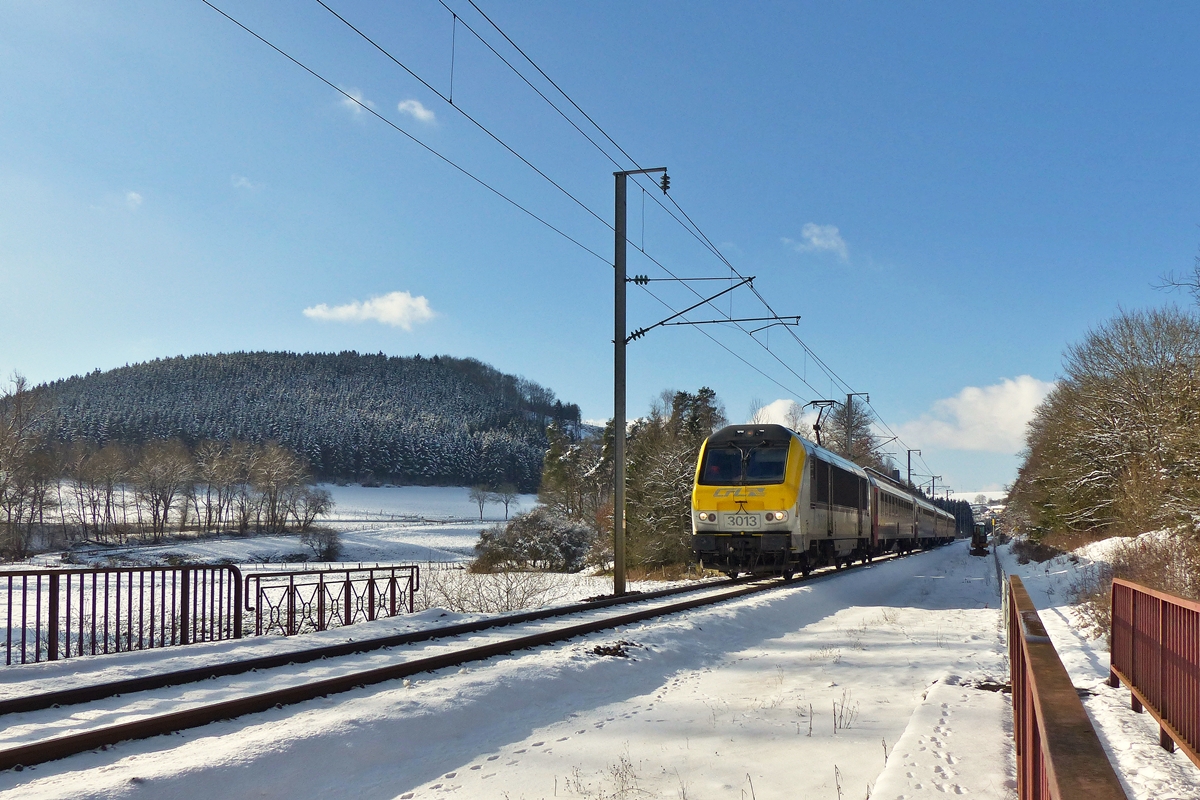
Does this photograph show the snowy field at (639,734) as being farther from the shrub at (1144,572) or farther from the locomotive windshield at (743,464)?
the locomotive windshield at (743,464)

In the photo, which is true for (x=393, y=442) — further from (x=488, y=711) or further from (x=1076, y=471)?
(x=488, y=711)

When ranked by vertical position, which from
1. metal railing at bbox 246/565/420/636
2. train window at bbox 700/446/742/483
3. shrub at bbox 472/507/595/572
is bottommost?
shrub at bbox 472/507/595/572

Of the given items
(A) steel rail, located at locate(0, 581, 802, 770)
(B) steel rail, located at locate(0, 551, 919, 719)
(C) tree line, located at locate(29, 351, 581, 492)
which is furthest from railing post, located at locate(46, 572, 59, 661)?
(C) tree line, located at locate(29, 351, 581, 492)

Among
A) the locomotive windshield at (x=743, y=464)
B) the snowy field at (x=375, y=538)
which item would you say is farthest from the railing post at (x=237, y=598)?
the snowy field at (x=375, y=538)

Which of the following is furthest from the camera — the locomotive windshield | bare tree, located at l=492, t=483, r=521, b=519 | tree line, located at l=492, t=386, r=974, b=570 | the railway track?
bare tree, located at l=492, t=483, r=521, b=519

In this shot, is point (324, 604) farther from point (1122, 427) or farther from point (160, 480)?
point (160, 480)

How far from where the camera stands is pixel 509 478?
15875cm

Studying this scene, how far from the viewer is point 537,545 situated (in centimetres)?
4566

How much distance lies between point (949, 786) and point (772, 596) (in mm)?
11524

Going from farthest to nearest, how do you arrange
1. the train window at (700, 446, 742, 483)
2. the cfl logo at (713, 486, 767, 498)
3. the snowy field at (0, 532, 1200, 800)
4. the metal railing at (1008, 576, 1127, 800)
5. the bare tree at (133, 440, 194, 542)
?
1. the bare tree at (133, 440, 194, 542)
2. the train window at (700, 446, 742, 483)
3. the cfl logo at (713, 486, 767, 498)
4. the snowy field at (0, 532, 1200, 800)
5. the metal railing at (1008, 576, 1127, 800)

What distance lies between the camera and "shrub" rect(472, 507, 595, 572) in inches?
1793

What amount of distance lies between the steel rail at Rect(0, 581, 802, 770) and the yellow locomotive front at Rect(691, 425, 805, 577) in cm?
811

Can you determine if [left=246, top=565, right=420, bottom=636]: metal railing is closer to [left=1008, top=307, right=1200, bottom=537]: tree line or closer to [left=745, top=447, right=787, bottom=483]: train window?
[left=745, top=447, right=787, bottom=483]: train window

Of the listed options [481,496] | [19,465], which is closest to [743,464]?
[19,465]
